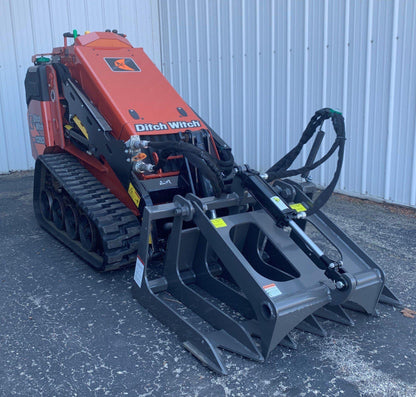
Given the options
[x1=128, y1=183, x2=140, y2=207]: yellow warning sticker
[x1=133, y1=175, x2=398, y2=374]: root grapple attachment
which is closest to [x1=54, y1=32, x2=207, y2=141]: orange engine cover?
[x1=128, y1=183, x2=140, y2=207]: yellow warning sticker

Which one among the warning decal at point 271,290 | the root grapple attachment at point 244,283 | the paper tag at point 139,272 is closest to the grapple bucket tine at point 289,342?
the root grapple attachment at point 244,283

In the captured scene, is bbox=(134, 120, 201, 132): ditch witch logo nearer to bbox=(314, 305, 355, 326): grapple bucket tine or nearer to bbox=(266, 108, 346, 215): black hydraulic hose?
bbox=(266, 108, 346, 215): black hydraulic hose

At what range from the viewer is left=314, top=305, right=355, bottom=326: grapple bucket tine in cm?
299

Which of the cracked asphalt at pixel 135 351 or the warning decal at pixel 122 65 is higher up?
the warning decal at pixel 122 65

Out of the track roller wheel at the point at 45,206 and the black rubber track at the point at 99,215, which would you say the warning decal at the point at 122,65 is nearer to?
the black rubber track at the point at 99,215

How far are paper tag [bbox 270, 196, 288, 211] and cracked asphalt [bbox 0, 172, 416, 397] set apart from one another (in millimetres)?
777

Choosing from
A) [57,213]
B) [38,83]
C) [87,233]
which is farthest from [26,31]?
[87,233]

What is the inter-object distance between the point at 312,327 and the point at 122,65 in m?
2.92

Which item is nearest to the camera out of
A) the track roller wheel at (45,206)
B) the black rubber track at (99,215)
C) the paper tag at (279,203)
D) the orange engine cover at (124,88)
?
the paper tag at (279,203)

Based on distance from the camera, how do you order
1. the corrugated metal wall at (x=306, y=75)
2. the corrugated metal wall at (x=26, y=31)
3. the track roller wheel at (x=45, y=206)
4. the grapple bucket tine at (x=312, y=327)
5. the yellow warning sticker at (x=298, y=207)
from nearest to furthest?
1. the grapple bucket tine at (x=312, y=327)
2. the yellow warning sticker at (x=298, y=207)
3. the track roller wheel at (x=45, y=206)
4. the corrugated metal wall at (x=306, y=75)
5. the corrugated metal wall at (x=26, y=31)

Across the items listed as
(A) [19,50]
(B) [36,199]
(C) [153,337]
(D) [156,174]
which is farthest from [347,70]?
(A) [19,50]

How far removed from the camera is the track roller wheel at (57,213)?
4.54m

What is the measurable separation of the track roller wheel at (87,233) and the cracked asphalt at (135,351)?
0.19m

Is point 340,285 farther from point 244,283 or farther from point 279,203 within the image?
point 279,203
